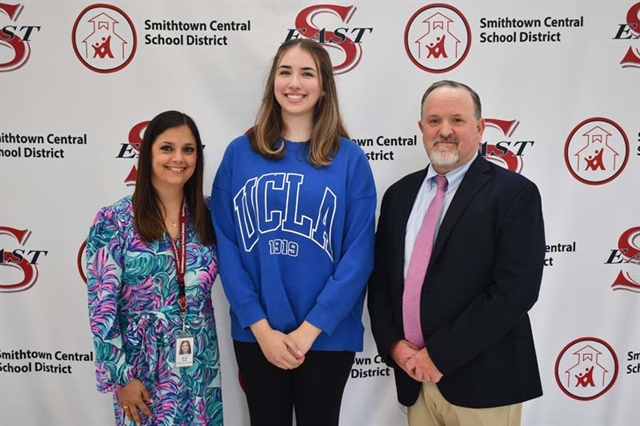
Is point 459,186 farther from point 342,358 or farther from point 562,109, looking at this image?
point 562,109

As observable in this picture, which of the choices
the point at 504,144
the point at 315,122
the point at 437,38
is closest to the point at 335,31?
the point at 437,38

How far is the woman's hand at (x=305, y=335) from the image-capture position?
172 cm

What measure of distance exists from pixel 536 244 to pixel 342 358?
71cm

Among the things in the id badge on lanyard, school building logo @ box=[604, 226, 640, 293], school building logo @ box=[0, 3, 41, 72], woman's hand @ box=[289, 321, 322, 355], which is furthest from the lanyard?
school building logo @ box=[604, 226, 640, 293]

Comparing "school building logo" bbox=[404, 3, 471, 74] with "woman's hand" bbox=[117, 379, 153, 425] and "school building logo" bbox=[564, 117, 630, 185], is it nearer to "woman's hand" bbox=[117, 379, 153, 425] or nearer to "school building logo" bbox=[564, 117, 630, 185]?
"school building logo" bbox=[564, 117, 630, 185]

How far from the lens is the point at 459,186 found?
5.61 feet

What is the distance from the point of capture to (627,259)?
8.20 feet

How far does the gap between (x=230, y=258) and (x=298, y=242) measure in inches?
9.0

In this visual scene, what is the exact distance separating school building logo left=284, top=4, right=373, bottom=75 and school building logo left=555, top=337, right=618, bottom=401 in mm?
1647

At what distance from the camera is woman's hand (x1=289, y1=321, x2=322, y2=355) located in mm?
1717

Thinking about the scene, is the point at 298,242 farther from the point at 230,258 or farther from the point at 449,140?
the point at 449,140

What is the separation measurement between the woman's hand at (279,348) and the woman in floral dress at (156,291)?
200mm

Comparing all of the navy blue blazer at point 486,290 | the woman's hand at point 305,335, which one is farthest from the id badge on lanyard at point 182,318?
the navy blue blazer at point 486,290

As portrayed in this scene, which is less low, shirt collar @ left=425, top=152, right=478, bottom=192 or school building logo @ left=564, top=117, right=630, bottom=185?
school building logo @ left=564, top=117, right=630, bottom=185
